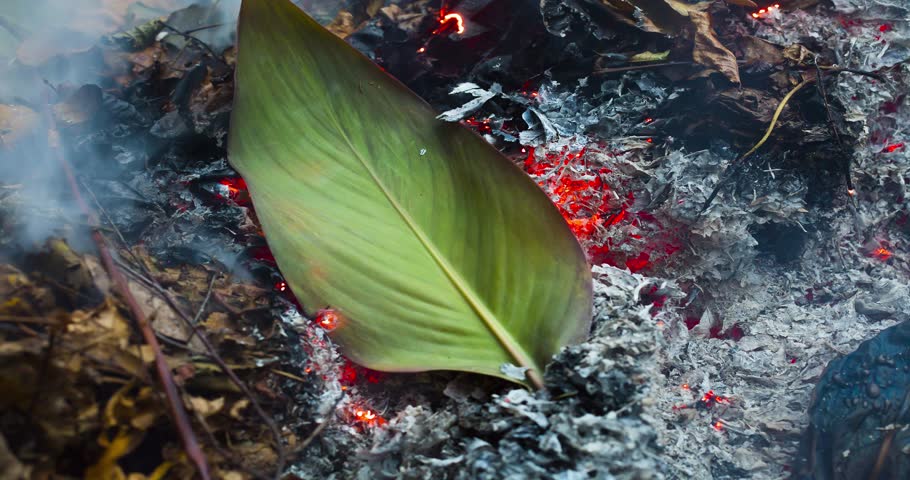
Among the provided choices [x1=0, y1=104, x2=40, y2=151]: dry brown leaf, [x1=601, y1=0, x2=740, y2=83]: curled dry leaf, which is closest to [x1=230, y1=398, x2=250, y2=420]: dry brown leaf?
[x1=0, y1=104, x2=40, y2=151]: dry brown leaf

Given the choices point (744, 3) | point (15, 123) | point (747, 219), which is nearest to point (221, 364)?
point (15, 123)

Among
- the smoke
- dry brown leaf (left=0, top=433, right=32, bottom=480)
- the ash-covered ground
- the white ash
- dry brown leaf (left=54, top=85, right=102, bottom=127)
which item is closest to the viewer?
dry brown leaf (left=0, top=433, right=32, bottom=480)

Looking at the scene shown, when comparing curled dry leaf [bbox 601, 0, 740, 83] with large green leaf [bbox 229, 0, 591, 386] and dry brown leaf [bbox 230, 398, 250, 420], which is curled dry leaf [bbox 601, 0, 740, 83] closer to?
large green leaf [bbox 229, 0, 591, 386]

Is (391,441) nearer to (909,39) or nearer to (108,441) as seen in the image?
(108,441)

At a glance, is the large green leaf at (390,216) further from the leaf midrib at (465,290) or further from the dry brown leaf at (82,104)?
the dry brown leaf at (82,104)

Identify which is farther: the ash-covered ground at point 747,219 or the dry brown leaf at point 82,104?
the dry brown leaf at point 82,104

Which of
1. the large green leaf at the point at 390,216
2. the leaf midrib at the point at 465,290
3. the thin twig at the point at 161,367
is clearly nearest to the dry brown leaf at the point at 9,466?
the thin twig at the point at 161,367
